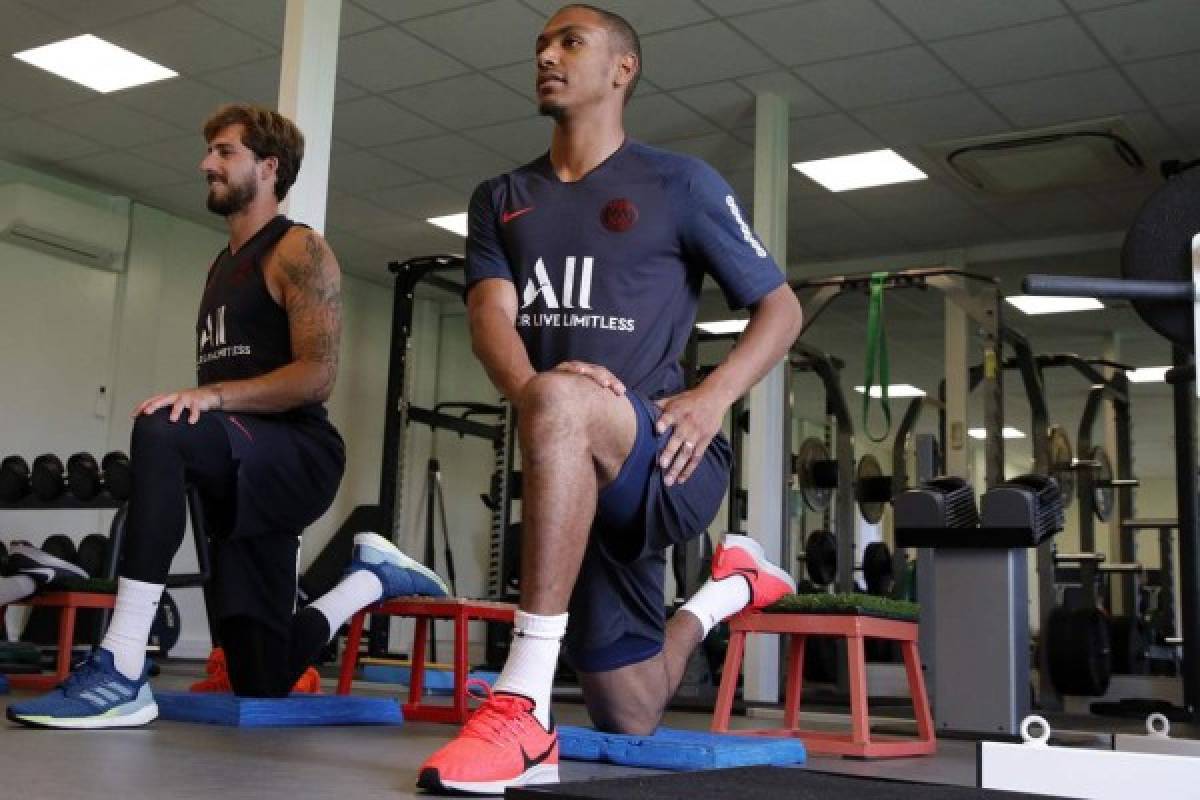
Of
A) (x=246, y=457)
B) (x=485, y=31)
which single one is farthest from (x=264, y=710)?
(x=485, y=31)

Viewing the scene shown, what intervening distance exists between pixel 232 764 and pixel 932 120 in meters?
5.03

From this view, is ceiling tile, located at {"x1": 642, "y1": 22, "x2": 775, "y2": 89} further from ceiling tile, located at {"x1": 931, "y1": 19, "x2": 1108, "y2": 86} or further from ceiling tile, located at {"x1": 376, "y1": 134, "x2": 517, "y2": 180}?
ceiling tile, located at {"x1": 376, "y1": 134, "x2": 517, "y2": 180}

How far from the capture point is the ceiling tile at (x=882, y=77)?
536 centimetres

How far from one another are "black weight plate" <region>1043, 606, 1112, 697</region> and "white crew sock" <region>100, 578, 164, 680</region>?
4125 mm

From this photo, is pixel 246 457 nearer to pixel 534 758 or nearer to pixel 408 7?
pixel 534 758

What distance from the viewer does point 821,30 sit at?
202 inches

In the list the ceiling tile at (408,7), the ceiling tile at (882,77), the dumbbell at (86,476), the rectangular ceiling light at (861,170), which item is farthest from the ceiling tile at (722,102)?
the dumbbell at (86,476)

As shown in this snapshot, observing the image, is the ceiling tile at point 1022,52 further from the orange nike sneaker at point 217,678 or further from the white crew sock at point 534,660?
the white crew sock at point 534,660

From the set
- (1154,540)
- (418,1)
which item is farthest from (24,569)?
(1154,540)

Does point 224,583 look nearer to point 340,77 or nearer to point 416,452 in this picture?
point 340,77

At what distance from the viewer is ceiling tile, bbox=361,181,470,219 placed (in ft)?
23.9

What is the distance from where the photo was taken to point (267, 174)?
2.79 meters

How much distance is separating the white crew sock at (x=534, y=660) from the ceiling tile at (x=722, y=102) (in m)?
4.41

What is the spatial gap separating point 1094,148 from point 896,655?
12.1ft
